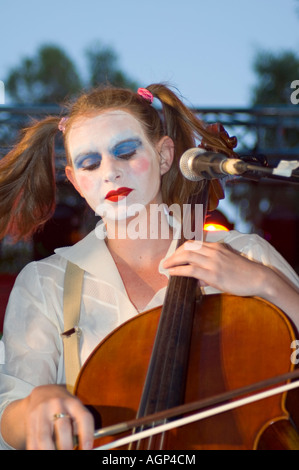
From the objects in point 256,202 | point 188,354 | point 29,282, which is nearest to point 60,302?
point 29,282

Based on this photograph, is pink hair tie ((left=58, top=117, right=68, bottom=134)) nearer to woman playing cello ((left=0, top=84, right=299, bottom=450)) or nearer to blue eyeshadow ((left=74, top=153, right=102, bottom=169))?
woman playing cello ((left=0, top=84, right=299, bottom=450))

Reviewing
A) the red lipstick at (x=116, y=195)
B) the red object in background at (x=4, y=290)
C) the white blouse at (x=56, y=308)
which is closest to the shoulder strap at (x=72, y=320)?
the white blouse at (x=56, y=308)

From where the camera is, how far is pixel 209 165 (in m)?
1.26

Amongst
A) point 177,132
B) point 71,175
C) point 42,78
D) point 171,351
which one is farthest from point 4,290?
point 42,78

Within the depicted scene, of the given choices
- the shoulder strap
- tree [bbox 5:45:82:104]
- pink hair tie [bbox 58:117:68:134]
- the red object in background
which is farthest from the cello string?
tree [bbox 5:45:82:104]

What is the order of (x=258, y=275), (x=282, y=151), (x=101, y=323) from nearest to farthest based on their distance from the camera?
(x=258, y=275)
(x=101, y=323)
(x=282, y=151)

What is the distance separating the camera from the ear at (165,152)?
6.08 ft

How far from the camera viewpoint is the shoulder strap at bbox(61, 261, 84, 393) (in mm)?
1615

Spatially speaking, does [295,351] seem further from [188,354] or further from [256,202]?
[256,202]

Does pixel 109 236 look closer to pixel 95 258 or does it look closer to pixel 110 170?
pixel 95 258

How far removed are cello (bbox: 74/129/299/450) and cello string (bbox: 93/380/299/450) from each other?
0.11 feet

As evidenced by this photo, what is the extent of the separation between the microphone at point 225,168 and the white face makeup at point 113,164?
0.39 meters

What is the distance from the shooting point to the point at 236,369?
1.23 m
